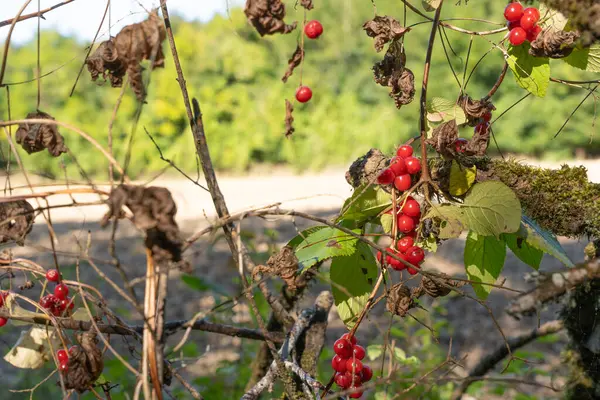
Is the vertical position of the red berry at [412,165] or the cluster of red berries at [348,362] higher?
the red berry at [412,165]

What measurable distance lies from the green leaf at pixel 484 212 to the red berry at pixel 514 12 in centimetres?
33

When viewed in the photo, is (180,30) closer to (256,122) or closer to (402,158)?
(256,122)

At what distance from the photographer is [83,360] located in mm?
1068

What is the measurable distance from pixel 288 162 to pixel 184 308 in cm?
660

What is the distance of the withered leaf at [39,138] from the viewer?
1.18 meters

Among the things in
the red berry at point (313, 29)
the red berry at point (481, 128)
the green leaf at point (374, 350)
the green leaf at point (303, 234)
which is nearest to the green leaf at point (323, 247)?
the green leaf at point (303, 234)

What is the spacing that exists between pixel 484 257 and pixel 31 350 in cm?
101

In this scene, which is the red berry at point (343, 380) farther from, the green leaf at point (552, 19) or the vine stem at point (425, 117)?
the green leaf at point (552, 19)

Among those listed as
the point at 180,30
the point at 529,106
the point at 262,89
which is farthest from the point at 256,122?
the point at 529,106

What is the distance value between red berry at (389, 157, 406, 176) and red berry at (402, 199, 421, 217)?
0.20ft

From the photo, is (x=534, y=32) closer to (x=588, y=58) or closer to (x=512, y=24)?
(x=512, y=24)

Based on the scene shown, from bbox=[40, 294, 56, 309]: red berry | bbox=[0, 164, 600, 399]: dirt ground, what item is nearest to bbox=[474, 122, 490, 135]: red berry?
bbox=[40, 294, 56, 309]: red berry

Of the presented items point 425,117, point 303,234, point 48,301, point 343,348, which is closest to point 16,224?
point 48,301

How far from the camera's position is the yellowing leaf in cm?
140
